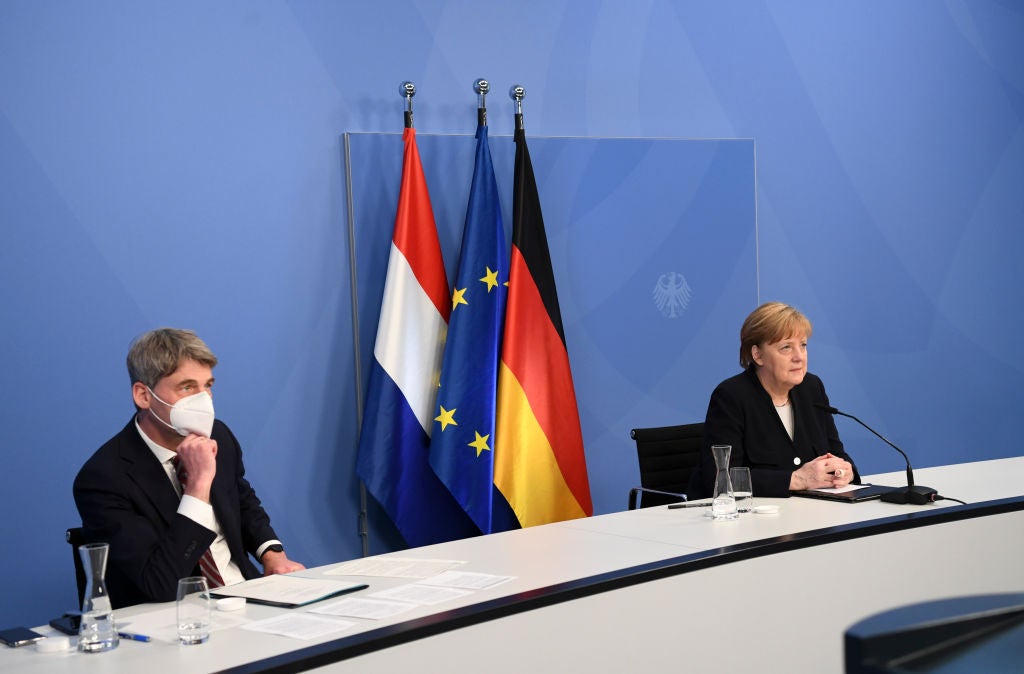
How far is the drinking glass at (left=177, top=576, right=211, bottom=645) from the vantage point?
74.7 inches

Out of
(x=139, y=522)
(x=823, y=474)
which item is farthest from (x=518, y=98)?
(x=139, y=522)

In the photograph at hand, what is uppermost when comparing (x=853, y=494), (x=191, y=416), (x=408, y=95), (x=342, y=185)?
(x=408, y=95)

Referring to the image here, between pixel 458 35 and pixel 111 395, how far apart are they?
1.97 metres

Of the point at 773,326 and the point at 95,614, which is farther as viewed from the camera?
the point at 773,326

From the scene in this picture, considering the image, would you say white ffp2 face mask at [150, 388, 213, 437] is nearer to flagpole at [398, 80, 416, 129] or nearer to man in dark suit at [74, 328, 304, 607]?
man in dark suit at [74, 328, 304, 607]

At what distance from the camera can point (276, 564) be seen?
112 inches

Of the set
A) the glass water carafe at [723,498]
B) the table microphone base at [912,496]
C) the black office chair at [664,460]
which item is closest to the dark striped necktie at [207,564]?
the glass water carafe at [723,498]

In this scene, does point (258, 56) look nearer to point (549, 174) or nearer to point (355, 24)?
point (355, 24)

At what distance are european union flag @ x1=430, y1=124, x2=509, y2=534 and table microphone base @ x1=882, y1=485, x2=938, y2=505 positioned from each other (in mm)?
1517

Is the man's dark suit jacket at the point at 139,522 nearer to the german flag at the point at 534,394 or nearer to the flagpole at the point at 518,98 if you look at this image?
the german flag at the point at 534,394

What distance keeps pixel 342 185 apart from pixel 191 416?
1.65m

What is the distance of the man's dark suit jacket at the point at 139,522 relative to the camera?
2357 millimetres

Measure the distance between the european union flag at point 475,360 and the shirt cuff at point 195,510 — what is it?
60.2 inches

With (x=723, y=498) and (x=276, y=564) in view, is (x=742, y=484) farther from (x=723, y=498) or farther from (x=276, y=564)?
(x=276, y=564)
